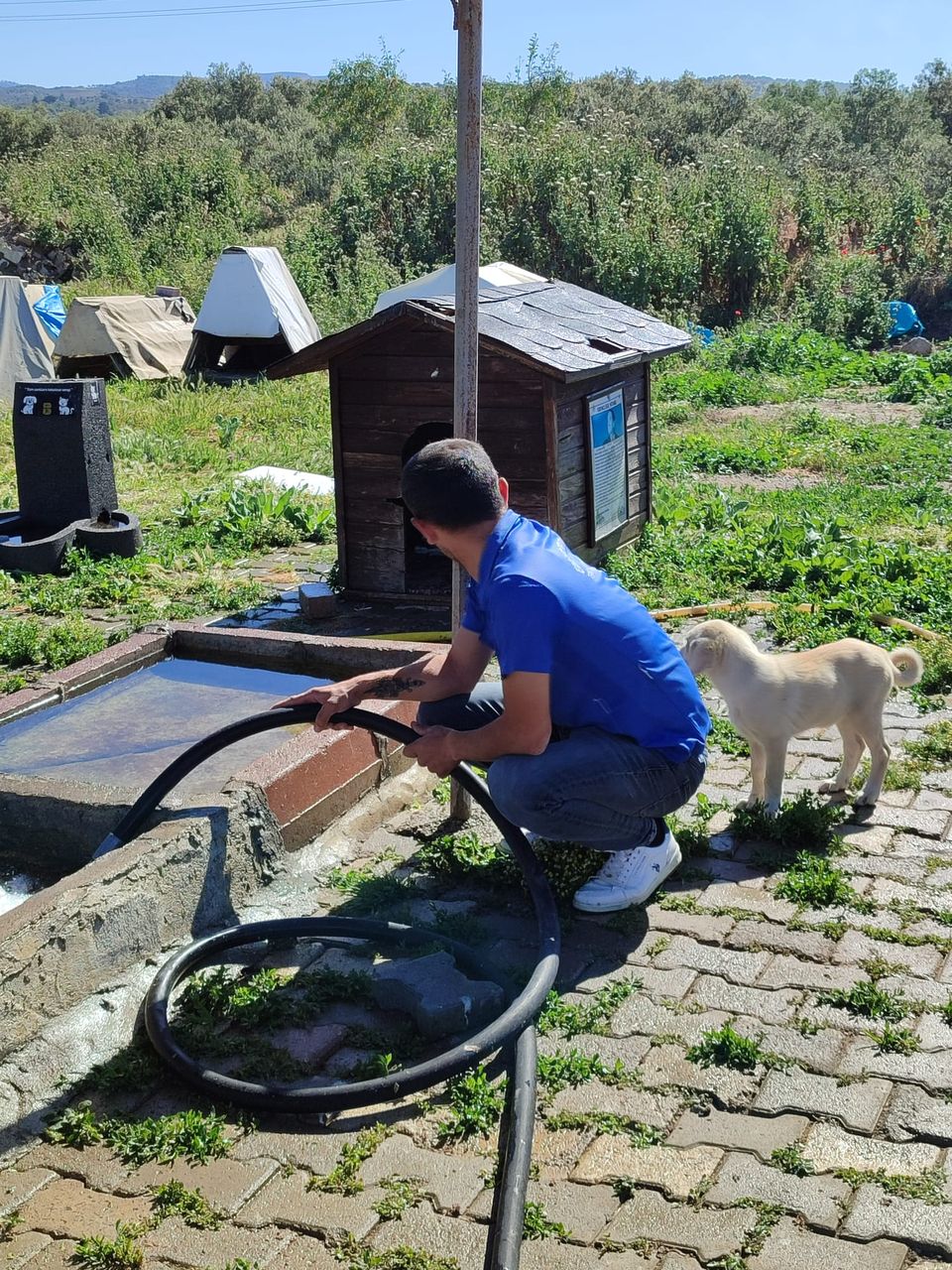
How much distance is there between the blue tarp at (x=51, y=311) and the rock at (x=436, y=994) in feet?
53.0

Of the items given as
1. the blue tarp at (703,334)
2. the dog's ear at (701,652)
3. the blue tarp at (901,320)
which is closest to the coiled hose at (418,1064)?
the dog's ear at (701,652)

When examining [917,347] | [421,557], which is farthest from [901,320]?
[421,557]

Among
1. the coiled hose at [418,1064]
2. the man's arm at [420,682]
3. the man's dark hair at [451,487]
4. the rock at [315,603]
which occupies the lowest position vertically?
the rock at [315,603]

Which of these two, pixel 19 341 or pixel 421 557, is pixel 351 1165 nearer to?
pixel 421 557

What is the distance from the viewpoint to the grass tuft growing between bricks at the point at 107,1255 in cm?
266

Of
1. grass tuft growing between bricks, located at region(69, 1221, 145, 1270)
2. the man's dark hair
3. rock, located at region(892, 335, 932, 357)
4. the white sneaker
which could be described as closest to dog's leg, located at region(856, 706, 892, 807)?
the white sneaker

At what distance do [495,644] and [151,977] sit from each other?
141 cm

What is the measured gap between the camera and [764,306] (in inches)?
785

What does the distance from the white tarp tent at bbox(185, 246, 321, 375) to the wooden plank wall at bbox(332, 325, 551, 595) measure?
8586mm

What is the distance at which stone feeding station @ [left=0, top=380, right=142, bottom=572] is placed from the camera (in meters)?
9.41

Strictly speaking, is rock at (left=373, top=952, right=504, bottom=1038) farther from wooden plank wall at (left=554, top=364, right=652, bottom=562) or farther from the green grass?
wooden plank wall at (left=554, top=364, right=652, bottom=562)

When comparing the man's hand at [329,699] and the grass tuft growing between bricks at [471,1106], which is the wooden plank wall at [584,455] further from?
the grass tuft growing between bricks at [471,1106]

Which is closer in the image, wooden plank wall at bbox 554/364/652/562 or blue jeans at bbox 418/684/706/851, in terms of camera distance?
blue jeans at bbox 418/684/706/851

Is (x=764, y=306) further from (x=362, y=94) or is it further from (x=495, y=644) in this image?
(x=362, y=94)
